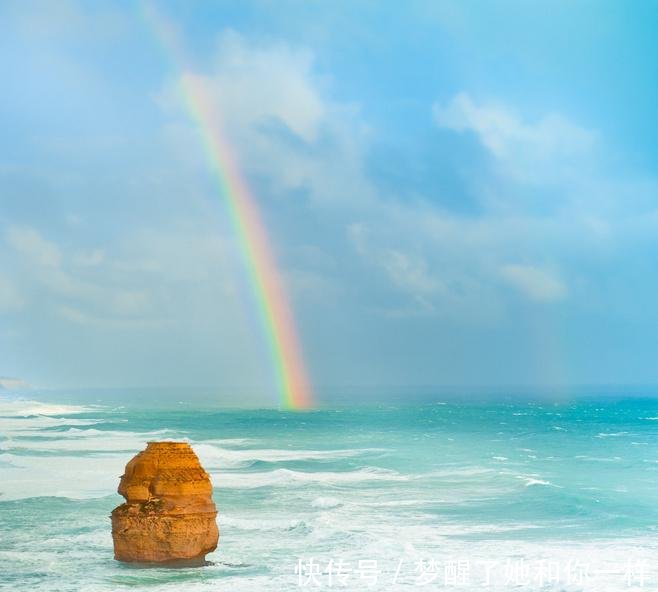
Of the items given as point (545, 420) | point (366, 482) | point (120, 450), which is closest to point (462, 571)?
point (366, 482)

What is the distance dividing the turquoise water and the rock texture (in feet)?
2.59

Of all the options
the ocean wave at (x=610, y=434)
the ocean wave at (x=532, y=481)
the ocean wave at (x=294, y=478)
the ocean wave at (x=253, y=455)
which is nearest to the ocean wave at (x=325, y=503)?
the ocean wave at (x=294, y=478)

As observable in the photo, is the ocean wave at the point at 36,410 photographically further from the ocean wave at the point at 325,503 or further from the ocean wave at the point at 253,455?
the ocean wave at the point at 325,503

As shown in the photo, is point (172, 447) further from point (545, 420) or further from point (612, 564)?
point (545, 420)

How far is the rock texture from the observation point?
65.1 ft

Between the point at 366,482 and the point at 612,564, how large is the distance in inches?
760

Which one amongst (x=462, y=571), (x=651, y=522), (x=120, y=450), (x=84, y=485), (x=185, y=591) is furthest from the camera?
(x=120, y=450)

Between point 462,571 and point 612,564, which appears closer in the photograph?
point 462,571

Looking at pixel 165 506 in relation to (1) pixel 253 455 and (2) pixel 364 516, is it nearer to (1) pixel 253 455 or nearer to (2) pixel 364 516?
(2) pixel 364 516

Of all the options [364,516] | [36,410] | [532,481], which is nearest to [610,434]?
[532,481]

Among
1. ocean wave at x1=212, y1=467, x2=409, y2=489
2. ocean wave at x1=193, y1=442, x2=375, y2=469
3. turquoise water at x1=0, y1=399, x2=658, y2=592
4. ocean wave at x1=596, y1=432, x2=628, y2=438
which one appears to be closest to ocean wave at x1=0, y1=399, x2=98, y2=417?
turquoise water at x1=0, y1=399, x2=658, y2=592

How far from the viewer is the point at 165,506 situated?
65.0 ft

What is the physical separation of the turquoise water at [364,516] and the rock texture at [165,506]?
2.59 feet

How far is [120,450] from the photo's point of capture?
56812 mm
